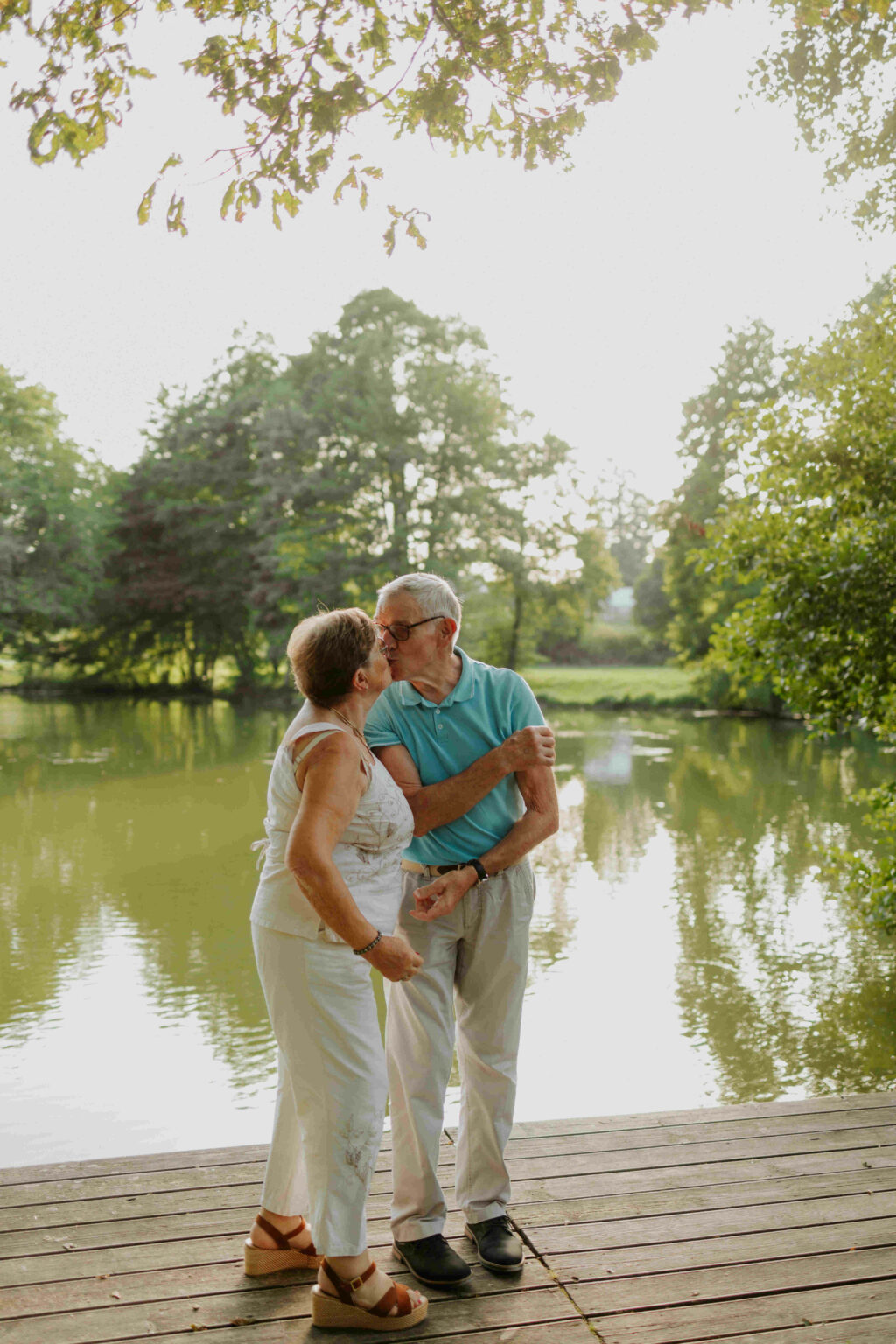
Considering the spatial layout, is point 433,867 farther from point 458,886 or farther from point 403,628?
point 403,628

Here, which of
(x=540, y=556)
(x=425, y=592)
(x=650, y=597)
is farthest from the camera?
(x=650, y=597)

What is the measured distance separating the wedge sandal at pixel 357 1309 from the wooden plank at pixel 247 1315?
0.02 meters

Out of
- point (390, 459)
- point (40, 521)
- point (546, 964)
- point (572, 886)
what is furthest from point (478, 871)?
point (40, 521)

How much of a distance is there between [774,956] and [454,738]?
5.71 m

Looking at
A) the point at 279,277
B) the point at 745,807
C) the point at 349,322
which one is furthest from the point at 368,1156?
the point at 279,277

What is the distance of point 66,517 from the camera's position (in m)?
33.8

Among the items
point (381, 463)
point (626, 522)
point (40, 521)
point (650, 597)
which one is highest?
point (626, 522)

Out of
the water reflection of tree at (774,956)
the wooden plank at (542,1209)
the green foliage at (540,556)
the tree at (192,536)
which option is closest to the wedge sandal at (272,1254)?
the wooden plank at (542,1209)

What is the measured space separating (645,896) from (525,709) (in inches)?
278

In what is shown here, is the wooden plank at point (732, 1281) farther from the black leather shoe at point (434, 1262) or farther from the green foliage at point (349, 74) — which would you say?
the green foliage at point (349, 74)

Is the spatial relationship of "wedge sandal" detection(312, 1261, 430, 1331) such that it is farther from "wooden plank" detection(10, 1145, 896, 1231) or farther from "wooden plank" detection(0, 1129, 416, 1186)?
"wooden plank" detection(0, 1129, 416, 1186)

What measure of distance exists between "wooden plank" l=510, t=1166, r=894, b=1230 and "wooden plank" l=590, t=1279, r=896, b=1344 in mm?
337

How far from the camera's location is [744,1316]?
2350mm

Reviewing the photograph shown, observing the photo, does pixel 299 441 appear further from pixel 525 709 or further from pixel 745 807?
pixel 525 709
